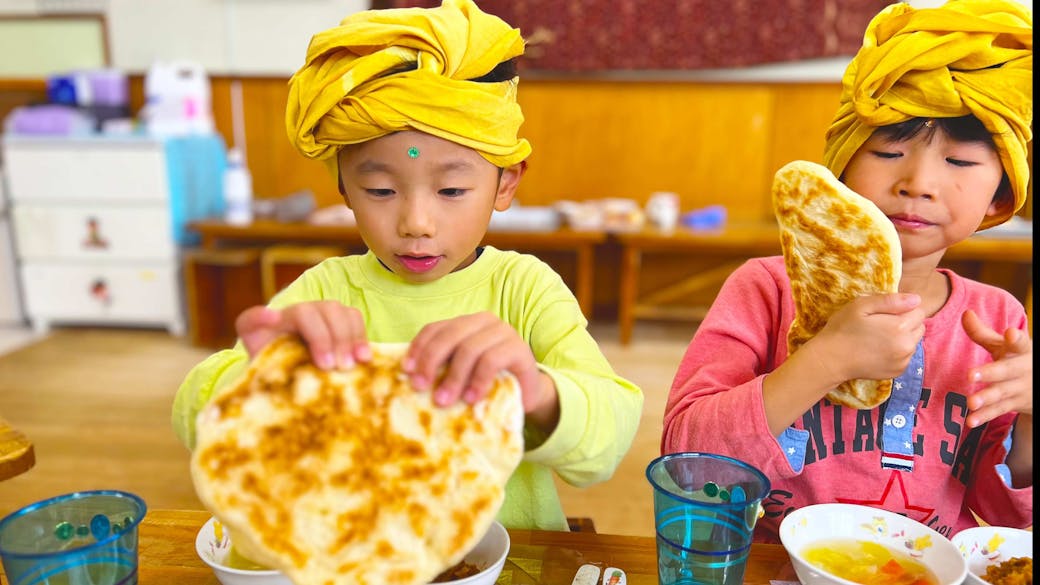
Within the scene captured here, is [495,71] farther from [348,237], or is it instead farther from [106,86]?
[106,86]

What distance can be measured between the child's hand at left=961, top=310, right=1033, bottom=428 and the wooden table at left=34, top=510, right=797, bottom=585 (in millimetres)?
325

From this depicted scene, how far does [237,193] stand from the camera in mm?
4316

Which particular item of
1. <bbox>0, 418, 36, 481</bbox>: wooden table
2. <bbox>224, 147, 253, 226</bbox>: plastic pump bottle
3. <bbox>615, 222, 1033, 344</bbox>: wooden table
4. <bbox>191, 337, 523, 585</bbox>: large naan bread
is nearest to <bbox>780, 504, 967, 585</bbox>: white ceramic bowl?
<bbox>191, 337, 523, 585</bbox>: large naan bread

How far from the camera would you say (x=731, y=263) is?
4.51 metres

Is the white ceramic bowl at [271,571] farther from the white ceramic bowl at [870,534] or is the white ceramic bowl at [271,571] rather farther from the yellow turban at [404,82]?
the yellow turban at [404,82]

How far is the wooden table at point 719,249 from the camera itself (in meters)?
3.73

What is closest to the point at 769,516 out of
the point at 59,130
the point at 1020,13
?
the point at 1020,13

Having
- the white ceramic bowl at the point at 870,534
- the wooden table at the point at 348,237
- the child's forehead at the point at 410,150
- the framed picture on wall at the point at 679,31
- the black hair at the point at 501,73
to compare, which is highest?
the framed picture on wall at the point at 679,31

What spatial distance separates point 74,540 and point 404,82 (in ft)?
2.05

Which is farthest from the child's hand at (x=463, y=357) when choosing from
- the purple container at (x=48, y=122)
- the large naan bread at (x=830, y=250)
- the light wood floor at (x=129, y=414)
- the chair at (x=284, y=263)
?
the purple container at (x=48, y=122)

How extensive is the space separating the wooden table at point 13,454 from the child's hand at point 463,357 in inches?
29.1

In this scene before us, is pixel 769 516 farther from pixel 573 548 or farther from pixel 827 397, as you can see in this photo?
pixel 573 548

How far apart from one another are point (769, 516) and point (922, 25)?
0.77 metres

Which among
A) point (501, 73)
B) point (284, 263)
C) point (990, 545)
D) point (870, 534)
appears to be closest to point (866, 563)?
point (870, 534)
